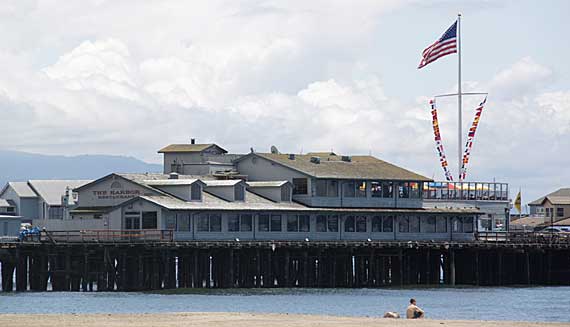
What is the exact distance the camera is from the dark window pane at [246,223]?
333 feet

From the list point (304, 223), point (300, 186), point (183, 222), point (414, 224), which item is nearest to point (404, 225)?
point (414, 224)

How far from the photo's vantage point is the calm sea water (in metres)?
78.2

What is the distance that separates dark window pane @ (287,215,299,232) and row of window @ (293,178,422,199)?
4136mm

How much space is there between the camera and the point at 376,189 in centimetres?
11125

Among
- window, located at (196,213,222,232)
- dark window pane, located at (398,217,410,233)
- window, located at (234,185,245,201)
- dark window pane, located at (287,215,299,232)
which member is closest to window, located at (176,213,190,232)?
window, located at (196,213,222,232)

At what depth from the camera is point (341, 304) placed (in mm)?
84812

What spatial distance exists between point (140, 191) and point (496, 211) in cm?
4025

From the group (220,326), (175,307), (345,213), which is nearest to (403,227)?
(345,213)

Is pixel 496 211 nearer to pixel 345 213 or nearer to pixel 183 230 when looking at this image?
pixel 345 213

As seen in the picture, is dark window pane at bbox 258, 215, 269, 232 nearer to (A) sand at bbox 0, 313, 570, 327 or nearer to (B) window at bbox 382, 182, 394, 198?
(B) window at bbox 382, 182, 394, 198

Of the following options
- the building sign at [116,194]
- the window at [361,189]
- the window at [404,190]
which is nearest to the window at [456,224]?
the window at [404,190]

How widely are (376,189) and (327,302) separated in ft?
85.6

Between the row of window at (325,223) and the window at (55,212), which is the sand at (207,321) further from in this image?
the window at (55,212)

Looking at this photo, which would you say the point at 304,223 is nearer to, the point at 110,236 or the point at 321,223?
the point at 321,223
